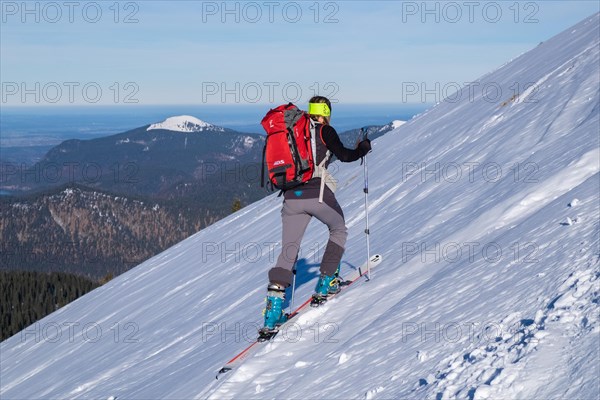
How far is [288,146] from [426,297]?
2.15 m

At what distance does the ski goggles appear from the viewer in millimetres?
7062

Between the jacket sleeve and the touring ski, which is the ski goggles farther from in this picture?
the touring ski

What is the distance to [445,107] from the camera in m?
25.6

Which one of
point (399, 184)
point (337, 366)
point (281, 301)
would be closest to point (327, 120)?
point (281, 301)

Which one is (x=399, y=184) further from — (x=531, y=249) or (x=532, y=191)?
(x=531, y=249)

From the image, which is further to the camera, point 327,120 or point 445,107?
point 445,107

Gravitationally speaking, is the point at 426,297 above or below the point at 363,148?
below

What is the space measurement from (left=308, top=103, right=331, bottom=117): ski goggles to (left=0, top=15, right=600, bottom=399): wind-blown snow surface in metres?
2.18

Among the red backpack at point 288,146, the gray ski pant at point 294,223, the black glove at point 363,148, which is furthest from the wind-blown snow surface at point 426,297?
the red backpack at point 288,146

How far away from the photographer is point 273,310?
7480 millimetres

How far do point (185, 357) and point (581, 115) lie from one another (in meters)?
8.22

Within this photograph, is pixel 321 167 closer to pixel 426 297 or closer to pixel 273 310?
pixel 273 310

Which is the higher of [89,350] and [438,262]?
[438,262]

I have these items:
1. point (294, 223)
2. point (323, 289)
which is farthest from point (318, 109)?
point (323, 289)
